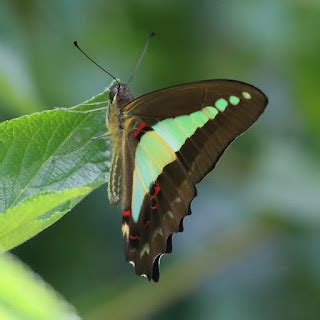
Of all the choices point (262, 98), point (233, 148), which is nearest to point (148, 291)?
point (233, 148)

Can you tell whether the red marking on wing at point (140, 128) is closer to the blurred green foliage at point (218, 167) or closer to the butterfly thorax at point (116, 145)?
the butterfly thorax at point (116, 145)

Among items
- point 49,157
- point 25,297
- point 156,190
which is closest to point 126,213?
point 156,190

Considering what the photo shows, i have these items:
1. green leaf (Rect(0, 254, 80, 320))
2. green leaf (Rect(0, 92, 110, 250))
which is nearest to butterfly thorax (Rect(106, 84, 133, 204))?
green leaf (Rect(0, 92, 110, 250))

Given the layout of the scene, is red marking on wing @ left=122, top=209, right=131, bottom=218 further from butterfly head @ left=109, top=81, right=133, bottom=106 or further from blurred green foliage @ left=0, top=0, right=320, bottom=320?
blurred green foliage @ left=0, top=0, right=320, bottom=320

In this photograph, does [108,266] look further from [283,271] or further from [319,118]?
[319,118]

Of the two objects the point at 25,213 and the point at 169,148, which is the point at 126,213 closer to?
the point at 169,148
